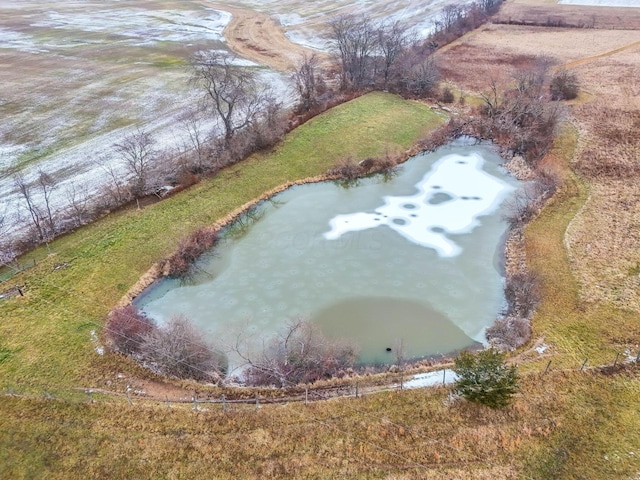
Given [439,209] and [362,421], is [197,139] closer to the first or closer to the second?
[439,209]

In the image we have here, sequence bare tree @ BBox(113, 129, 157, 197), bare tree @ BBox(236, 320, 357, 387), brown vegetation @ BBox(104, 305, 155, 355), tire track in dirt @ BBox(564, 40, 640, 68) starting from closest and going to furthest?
bare tree @ BBox(236, 320, 357, 387) → brown vegetation @ BBox(104, 305, 155, 355) → bare tree @ BBox(113, 129, 157, 197) → tire track in dirt @ BBox(564, 40, 640, 68)

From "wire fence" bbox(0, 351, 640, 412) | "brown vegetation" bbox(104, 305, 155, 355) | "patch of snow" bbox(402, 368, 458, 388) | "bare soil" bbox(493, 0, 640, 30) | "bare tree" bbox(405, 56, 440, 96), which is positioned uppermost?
"bare soil" bbox(493, 0, 640, 30)

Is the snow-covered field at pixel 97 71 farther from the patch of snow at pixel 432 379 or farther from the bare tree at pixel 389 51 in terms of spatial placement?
the patch of snow at pixel 432 379

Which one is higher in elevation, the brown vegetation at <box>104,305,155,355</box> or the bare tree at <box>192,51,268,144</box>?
the bare tree at <box>192,51,268,144</box>

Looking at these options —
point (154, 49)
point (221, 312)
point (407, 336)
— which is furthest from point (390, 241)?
point (154, 49)

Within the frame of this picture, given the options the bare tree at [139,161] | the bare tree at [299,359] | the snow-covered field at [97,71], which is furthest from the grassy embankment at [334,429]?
the snow-covered field at [97,71]

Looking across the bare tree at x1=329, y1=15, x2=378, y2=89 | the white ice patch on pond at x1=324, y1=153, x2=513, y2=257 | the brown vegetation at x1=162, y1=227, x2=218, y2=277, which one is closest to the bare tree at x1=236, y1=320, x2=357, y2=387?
the brown vegetation at x1=162, y1=227, x2=218, y2=277

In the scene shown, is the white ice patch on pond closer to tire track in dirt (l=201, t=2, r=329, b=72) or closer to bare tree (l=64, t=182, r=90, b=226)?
bare tree (l=64, t=182, r=90, b=226)
